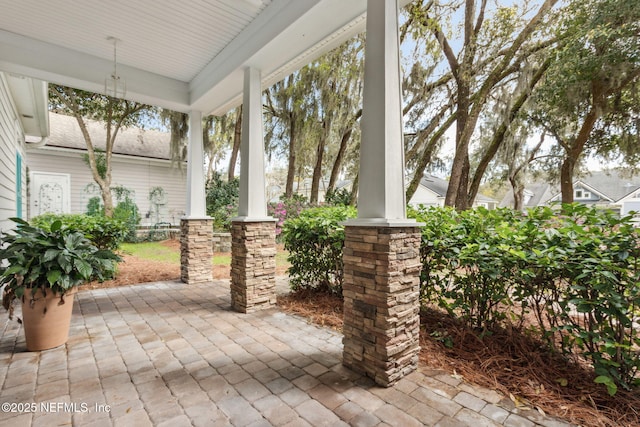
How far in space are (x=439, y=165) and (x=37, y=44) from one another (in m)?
9.49

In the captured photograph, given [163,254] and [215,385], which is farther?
[163,254]

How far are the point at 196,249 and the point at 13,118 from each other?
4.49 metres

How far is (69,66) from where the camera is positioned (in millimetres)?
3826

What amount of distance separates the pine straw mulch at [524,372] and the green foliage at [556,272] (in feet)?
0.41

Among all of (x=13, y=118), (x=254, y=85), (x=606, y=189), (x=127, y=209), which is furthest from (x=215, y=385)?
(x=606, y=189)

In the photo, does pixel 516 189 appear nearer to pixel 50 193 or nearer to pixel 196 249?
pixel 196 249

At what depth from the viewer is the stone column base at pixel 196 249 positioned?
502 centimetres

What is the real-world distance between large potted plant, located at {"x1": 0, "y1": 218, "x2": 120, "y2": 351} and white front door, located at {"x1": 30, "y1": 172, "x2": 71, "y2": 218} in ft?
29.3

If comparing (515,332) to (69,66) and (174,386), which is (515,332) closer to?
(174,386)

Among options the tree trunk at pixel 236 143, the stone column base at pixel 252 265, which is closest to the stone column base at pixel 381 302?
the stone column base at pixel 252 265

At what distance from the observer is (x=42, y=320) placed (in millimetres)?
2516

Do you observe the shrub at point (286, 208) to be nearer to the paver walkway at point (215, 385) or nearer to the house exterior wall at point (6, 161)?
the house exterior wall at point (6, 161)

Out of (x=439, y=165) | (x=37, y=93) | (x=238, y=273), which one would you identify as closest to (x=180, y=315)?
(x=238, y=273)

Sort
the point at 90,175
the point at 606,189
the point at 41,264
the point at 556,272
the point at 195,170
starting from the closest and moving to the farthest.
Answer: the point at 556,272 → the point at 41,264 → the point at 195,170 → the point at 606,189 → the point at 90,175
